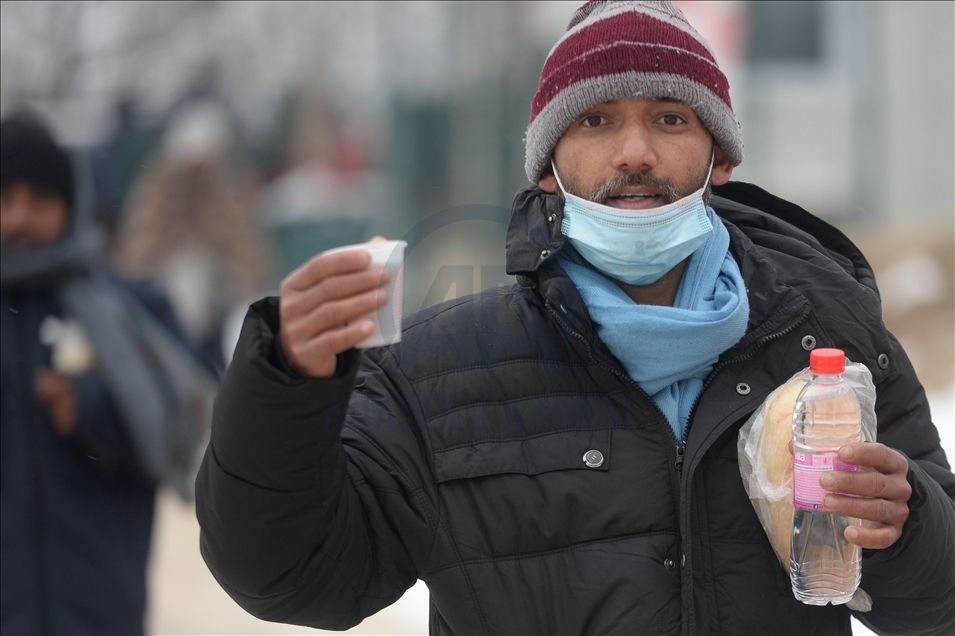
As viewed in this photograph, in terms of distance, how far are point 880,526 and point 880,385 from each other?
14.9 inches

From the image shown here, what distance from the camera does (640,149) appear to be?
219 centimetres

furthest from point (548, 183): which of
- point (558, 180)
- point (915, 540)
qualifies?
point (915, 540)

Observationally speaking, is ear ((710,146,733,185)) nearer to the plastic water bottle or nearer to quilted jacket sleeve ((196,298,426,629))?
the plastic water bottle

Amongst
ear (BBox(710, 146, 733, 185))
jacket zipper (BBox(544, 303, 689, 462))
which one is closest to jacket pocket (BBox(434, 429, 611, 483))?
jacket zipper (BBox(544, 303, 689, 462))

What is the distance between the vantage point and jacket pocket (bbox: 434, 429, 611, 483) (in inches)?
78.4

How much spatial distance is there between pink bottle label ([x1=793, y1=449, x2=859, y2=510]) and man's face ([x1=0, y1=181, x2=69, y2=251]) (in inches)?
117

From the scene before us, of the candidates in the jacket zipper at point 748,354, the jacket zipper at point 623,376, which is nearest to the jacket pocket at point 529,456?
the jacket zipper at point 623,376

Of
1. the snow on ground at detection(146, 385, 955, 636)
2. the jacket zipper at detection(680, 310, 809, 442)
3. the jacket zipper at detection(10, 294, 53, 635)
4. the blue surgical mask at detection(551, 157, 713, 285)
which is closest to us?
the jacket zipper at detection(680, 310, 809, 442)

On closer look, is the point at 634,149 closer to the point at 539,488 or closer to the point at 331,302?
the point at 539,488

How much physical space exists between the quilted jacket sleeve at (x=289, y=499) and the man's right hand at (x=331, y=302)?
0.06 m

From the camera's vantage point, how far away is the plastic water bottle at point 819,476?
181 centimetres

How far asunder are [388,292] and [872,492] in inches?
36.2

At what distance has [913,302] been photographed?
30.0ft

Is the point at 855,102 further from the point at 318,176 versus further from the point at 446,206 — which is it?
the point at 318,176
